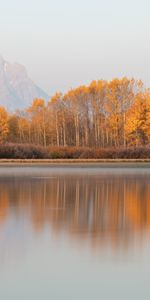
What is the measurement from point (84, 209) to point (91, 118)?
59994mm

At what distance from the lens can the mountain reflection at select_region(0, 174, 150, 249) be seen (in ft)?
35.9

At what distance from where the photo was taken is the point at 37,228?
452 inches

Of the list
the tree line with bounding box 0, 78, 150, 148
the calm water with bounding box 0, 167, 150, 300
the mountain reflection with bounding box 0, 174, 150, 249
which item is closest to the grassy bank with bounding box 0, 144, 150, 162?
the tree line with bounding box 0, 78, 150, 148

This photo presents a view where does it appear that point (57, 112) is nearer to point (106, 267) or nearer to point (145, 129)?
point (145, 129)

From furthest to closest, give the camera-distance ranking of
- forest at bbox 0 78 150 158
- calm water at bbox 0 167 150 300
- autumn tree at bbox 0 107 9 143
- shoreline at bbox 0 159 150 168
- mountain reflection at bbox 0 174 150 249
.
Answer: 1. autumn tree at bbox 0 107 9 143
2. forest at bbox 0 78 150 158
3. shoreline at bbox 0 159 150 168
4. mountain reflection at bbox 0 174 150 249
5. calm water at bbox 0 167 150 300

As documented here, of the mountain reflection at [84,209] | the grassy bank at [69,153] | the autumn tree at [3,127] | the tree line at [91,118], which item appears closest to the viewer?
the mountain reflection at [84,209]

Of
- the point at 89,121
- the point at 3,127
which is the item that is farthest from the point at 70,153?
the point at 89,121

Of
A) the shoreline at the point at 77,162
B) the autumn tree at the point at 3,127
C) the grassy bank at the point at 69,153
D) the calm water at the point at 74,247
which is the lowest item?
the calm water at the point at 74,247

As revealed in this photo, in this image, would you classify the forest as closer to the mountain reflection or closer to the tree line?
the tree line

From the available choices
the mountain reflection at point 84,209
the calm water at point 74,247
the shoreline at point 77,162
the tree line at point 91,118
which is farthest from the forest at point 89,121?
the calm water at point 74,247

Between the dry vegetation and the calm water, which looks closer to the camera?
the calm water

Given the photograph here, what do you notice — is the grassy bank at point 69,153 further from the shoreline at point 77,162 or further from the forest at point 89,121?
the shoreline at point 77,162

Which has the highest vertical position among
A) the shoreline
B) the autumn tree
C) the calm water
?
the autumn tree

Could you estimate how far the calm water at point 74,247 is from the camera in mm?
7043
